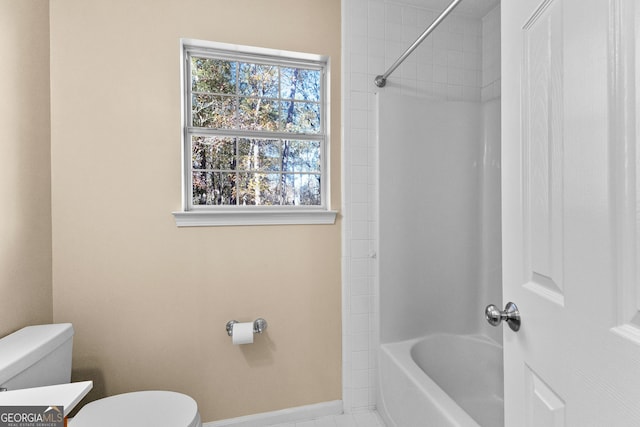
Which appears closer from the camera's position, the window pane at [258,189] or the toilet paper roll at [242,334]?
the toilet paper roll at [242,334]

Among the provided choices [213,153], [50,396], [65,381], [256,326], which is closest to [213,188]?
[213,153]

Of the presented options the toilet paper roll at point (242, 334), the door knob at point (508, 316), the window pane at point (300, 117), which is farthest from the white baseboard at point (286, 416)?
the window pane at point (300, 117)

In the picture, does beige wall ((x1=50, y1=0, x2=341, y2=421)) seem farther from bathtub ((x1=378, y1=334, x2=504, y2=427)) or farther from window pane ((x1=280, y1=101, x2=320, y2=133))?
bathtub ((x1=378, y1=334, x2=504, y2=427))

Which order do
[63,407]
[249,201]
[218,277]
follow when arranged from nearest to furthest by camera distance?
[63,407]
[218,277]
[249,201]

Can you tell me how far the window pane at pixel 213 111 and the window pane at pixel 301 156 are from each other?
0.34m

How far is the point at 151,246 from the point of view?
63.1 inches

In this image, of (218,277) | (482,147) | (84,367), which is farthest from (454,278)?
(84,367)

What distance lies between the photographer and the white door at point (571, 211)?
0.45m

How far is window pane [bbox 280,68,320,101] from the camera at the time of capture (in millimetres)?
1877

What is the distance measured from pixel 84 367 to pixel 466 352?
2.03 metres

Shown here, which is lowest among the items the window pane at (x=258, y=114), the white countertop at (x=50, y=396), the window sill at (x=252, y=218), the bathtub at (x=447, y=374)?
the bathtub at (x=447, y=374)

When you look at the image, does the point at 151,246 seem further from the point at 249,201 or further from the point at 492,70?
the point at 492,70

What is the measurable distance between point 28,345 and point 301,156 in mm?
1456

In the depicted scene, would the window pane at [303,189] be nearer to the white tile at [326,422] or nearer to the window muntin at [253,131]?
the window muntin at [253,131]
